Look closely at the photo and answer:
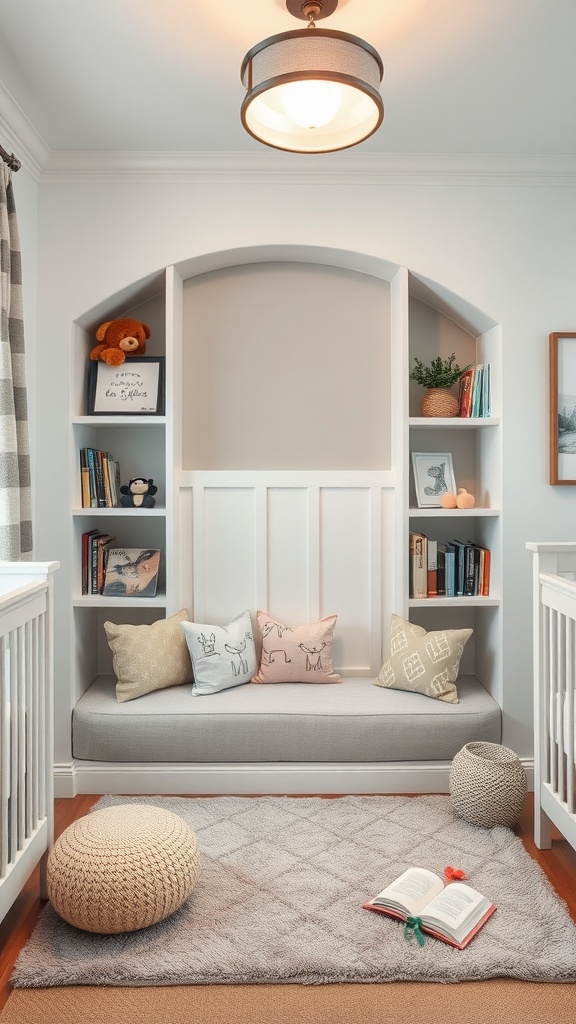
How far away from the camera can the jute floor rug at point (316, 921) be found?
1.96 metres

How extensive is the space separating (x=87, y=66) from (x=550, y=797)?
287cm

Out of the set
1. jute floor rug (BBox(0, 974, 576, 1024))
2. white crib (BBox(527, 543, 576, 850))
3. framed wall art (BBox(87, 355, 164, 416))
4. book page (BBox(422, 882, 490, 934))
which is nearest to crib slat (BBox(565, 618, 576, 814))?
white crib (BBox(527, 543, 576, 850))

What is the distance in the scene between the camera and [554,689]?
2.56m

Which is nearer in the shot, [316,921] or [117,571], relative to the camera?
[316,921]

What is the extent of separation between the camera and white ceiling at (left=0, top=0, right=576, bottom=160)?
2.21m

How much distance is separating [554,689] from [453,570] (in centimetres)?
89

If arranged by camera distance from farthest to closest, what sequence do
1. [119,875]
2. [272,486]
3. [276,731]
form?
[272,486] < [276,731] < [119,875]

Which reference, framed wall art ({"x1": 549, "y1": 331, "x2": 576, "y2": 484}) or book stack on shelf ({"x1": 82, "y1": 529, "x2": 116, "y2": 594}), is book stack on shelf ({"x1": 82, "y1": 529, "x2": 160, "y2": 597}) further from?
framed wall art ({"x1": 549, "y1": 331, "x2": 576, "y2": 484})

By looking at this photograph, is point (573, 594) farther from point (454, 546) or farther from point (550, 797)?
point (454, 546)

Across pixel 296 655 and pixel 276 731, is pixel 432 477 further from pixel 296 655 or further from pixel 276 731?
pixel 276 731

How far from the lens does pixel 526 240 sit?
3.26 meters

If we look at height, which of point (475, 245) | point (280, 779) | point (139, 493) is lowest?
point (280, 779)

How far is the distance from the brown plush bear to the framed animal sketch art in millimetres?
1352

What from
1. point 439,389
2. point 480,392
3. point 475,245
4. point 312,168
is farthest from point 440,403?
point 312,168
